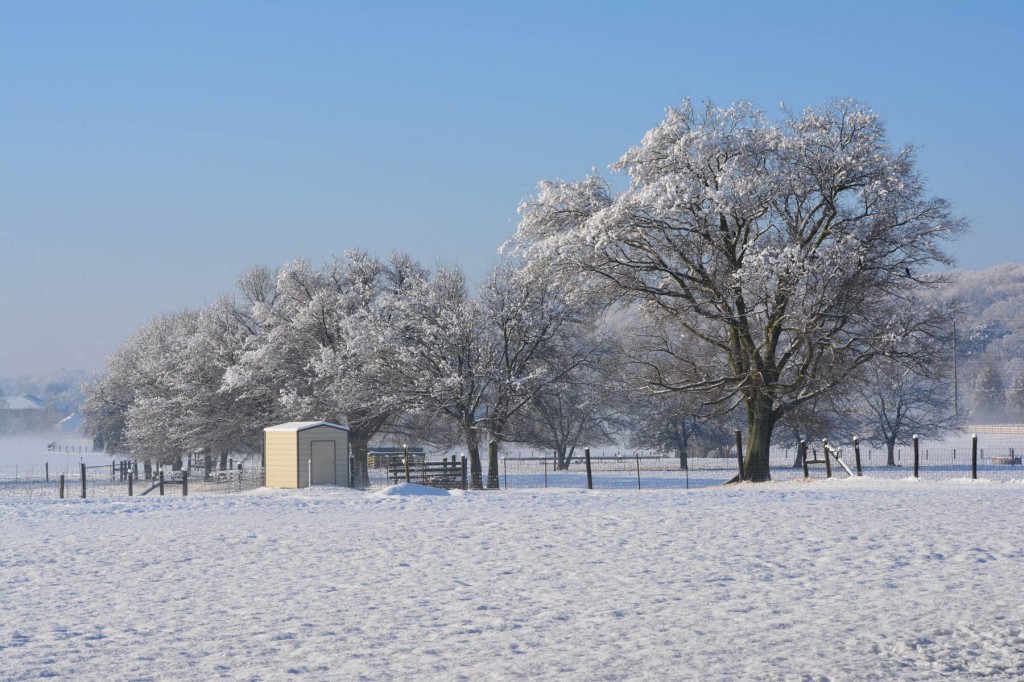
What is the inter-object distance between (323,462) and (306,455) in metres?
0.80

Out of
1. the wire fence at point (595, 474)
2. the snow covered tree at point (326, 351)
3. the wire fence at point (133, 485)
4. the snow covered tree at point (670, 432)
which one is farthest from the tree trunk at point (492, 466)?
the snow covered tree at point (670, 432)

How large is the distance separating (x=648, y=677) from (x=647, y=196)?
72.4ft

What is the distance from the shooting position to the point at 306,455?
36.1 meters

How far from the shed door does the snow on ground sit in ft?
51.5

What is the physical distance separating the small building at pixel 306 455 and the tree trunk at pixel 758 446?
550 inches

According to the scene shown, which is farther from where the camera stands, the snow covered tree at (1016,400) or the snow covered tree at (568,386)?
the snow covered tree at (1016,400)

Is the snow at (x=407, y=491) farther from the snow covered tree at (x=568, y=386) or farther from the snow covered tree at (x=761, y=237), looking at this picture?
the snow covered tree at (x=568, y=386)

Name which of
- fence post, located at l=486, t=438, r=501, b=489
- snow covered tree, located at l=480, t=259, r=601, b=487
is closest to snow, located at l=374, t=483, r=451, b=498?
fence post, located at l=486, t=438, r=501, b=489

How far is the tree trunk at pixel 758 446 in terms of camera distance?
33.7 meters

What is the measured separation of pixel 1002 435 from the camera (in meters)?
125

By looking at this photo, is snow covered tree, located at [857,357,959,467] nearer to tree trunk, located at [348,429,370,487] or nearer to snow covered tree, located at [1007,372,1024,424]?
tree trunk, located at [348,429,370,487]

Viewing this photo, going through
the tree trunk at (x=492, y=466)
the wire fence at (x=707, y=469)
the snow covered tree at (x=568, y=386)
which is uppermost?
the snow covered tree at (x=568, y=386)

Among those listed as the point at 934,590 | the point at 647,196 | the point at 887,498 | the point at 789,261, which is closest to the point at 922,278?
the point at 789,261

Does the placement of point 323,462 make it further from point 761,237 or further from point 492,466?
point 761,237
